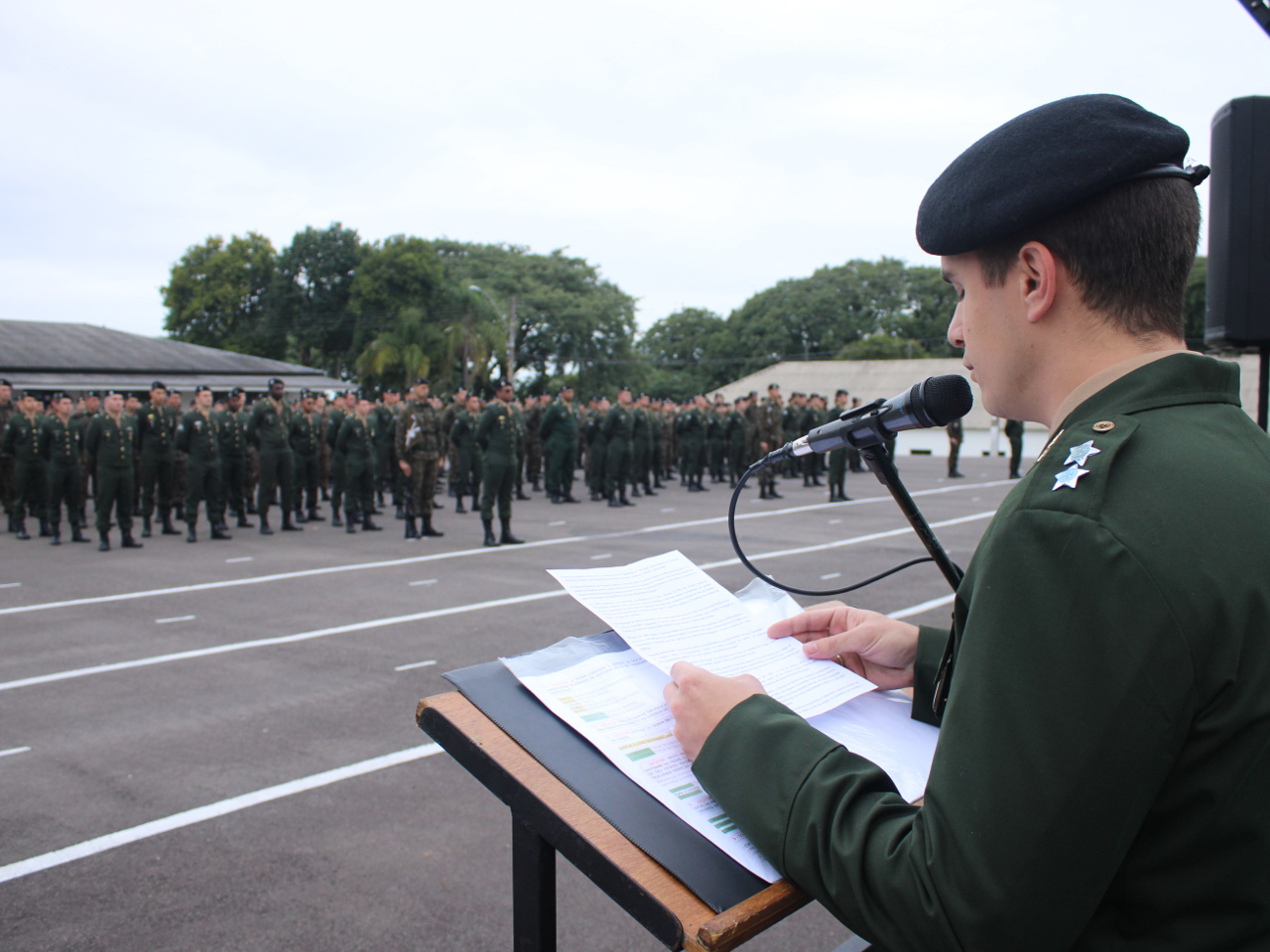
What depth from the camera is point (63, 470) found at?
12.9 m

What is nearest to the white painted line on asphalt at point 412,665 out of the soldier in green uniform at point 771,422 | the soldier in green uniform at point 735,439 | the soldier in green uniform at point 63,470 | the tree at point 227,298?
the soldier in green uniform at point 63,470

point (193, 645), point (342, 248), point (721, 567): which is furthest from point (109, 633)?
point (342, 248)

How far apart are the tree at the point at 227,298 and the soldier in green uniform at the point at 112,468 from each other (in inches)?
1624

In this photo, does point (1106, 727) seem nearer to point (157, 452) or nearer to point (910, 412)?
point (910, 412)

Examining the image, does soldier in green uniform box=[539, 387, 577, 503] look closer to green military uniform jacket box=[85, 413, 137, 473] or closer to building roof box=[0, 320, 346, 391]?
green military uniform jacket box=[85, 413, 137, 473]

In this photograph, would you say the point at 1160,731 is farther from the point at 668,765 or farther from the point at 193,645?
the point at 193,645

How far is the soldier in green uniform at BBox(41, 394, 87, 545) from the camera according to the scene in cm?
1261

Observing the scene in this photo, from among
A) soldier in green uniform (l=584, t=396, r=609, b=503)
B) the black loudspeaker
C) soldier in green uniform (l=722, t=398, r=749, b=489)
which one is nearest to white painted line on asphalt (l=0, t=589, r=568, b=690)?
the black loudspeaker

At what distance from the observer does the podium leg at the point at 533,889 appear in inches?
54.4

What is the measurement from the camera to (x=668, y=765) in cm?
126

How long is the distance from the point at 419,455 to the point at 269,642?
6.67 meters

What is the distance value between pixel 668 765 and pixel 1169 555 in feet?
2.25

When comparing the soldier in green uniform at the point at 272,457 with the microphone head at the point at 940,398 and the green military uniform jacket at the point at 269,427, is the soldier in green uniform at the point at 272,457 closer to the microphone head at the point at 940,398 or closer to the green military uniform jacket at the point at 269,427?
the green military uniform jacket at the point at 269,427

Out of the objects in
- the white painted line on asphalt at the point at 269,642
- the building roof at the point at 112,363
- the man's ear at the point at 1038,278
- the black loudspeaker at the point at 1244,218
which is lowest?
the white painted line on asphalt at the point at 269,642
